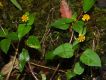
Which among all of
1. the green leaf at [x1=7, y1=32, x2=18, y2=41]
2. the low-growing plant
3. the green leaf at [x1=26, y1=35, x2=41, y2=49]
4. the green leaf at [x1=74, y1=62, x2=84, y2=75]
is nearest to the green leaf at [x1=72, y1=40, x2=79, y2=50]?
the low-growing plant

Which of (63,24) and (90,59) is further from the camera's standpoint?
(63,24)

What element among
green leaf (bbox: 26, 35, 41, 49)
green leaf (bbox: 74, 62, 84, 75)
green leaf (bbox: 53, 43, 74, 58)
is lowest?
green leaf (bbox: 74, 62, 84, 75)

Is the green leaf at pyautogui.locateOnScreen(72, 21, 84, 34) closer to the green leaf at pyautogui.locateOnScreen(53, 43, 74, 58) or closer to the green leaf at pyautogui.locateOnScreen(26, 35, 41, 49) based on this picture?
the green leaf at pyautogui.locateOnScreen(53, 43, 74, 58)

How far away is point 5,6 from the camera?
2191mm

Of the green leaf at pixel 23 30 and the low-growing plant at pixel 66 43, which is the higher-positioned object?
the green leaf at pixel 23 30

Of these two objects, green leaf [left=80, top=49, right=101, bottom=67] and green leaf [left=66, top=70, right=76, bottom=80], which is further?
green leaf [left=66, top=70, right=76, bottom=80]

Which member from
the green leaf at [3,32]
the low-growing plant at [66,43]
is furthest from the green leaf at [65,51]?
the green leaf at [3,32]

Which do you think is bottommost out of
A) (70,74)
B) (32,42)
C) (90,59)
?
(70,74)

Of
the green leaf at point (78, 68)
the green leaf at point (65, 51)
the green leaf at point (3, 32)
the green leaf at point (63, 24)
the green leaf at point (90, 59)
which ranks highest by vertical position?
the green leaf at point (3, 32)

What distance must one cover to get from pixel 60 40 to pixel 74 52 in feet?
0.61

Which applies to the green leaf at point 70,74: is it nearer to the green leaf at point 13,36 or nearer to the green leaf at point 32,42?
the green leaf at point 32,42

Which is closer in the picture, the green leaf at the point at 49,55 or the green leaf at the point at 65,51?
the green leaf at the point at 65,51

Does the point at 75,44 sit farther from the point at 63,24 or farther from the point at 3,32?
the point at 3,32

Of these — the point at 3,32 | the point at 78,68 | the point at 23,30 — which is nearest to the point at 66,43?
the point at 78,68
